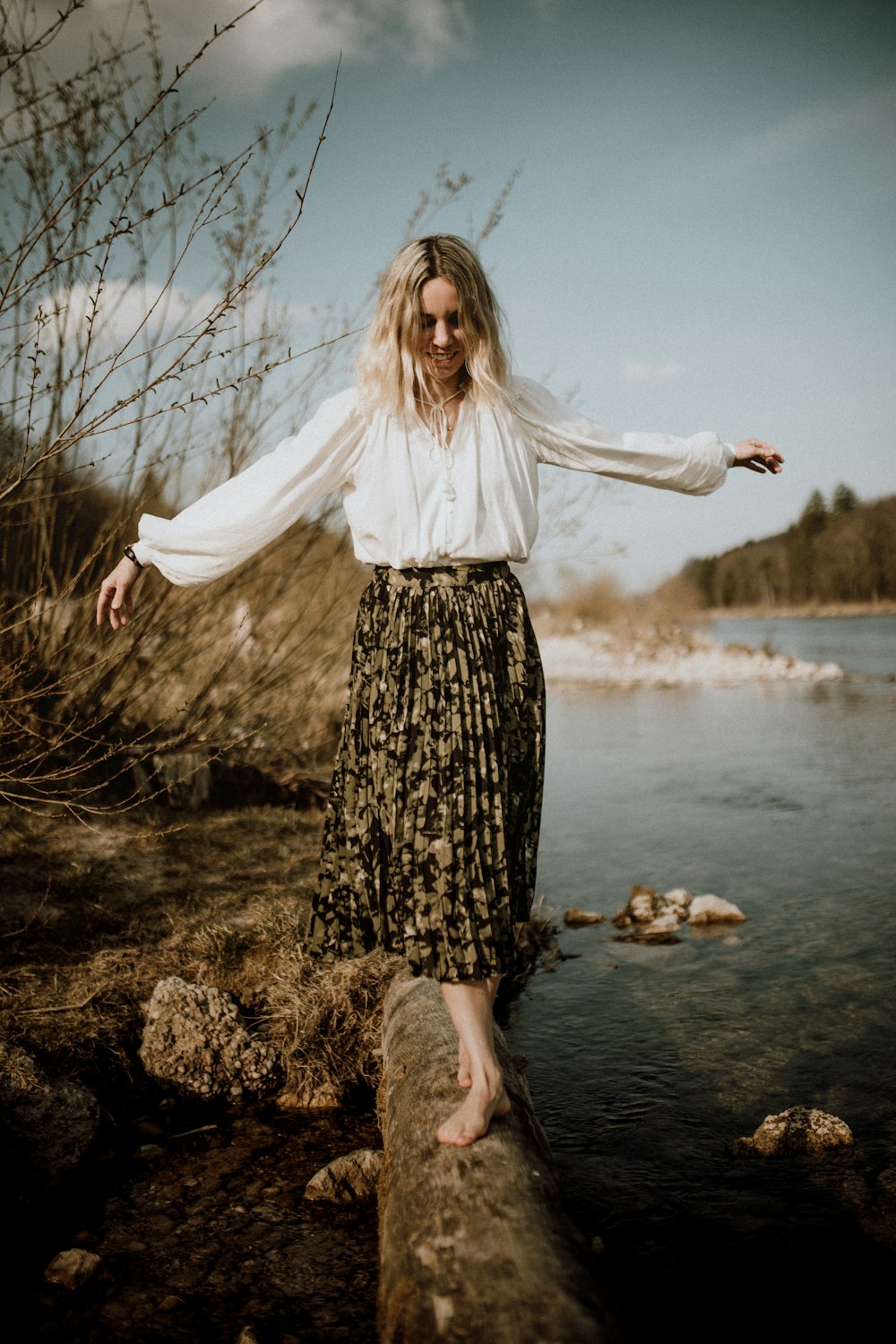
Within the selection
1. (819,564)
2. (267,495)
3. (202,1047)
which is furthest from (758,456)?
(819,564)

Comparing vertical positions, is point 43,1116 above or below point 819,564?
below

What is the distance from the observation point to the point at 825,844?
6.61 meters

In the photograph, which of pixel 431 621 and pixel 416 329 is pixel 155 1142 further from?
pixel 416 329

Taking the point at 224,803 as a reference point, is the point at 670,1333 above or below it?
below

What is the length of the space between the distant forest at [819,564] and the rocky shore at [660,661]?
10.1 metres

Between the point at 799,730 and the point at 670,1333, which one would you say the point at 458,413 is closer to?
the point at 670,1333

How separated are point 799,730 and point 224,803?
7524mm

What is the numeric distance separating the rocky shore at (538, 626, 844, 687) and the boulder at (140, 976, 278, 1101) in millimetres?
15793

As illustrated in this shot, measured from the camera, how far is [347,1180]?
9.50 feet

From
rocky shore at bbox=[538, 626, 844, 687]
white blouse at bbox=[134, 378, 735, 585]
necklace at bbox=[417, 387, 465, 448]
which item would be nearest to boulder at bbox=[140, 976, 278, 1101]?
white blouse at bbox=[134, 378, 735, 585]

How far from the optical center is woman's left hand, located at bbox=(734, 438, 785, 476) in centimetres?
315

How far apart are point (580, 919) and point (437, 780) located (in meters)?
3.17

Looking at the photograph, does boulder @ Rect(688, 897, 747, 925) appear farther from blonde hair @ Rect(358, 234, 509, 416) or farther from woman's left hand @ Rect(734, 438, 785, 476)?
blonde hair @ Rect(358, 234, 509, 416)

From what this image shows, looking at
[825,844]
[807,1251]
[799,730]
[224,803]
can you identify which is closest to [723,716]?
[799,730]
